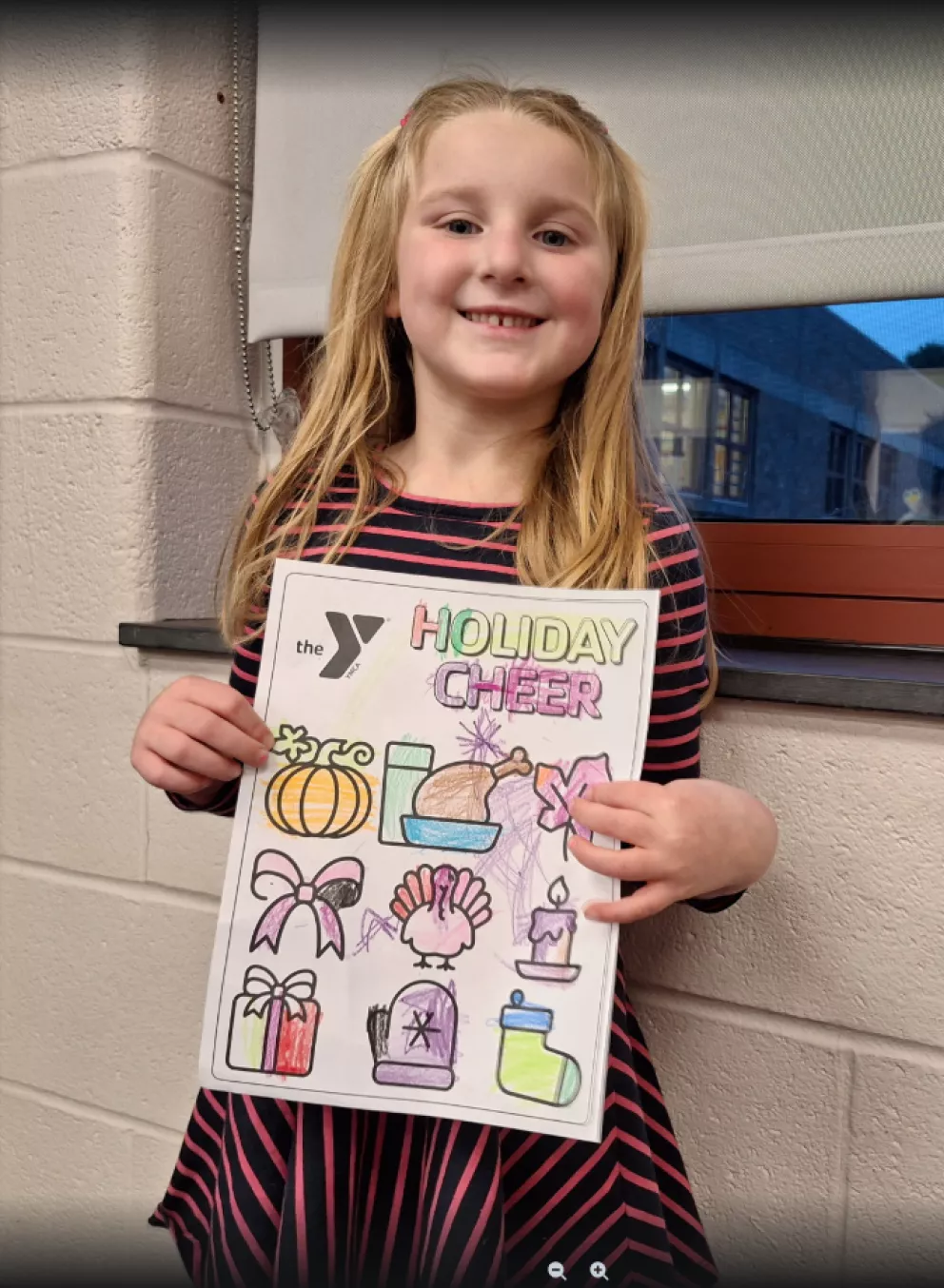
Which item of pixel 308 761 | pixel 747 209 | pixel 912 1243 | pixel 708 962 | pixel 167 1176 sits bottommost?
pixel 167 1176

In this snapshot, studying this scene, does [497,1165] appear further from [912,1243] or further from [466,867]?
[912,1243]

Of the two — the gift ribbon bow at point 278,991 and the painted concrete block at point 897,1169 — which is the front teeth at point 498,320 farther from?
the painted concrete block at point 897,1169

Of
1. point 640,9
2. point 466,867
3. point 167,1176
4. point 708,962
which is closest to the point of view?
point 466,867

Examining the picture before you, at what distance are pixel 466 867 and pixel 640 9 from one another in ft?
2.40

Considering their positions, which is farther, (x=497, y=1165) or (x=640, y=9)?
(x=640, y=9)

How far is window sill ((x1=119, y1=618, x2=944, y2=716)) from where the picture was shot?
643 mm

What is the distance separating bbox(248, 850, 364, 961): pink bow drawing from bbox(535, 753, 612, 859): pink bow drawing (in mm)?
121

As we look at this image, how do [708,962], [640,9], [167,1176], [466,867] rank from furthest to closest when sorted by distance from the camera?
1. [167,1176]
2. [640,9]
3. [708,962]
4. [466,867]

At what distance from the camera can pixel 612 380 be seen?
71 centimetres

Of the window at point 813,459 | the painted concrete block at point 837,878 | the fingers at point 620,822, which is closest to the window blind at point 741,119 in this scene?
the window at point 813,459

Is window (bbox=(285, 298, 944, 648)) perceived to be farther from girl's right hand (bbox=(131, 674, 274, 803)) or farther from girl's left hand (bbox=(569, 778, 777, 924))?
girl's right hand (bbox=(131, 674, 274, 803))

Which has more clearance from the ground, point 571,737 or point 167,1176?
point 571,737

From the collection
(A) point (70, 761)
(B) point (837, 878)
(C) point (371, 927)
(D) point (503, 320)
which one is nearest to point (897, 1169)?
(B) point (837, 878)

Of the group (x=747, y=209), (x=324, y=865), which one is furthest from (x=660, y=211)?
(x=324, y=865)
